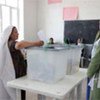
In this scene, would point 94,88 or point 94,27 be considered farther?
point 94,27

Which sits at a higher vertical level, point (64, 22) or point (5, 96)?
point (64, 22)

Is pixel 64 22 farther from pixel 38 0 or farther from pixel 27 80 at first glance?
pixel 27 80

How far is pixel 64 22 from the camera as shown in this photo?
5375 millimetres

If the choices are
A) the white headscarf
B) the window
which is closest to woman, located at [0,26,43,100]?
the white headscarf

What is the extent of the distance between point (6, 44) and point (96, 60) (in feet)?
3.12

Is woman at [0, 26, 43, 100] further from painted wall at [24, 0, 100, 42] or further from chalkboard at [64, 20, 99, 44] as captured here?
painted wall at [24, 0, 100, 42]

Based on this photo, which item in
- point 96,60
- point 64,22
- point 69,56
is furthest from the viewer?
point 64,22

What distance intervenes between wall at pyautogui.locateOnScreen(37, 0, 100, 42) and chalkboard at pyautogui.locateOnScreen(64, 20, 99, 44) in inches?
7.0

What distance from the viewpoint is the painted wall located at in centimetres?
513

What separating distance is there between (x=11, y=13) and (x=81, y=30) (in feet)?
7.22

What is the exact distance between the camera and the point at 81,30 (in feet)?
16.8

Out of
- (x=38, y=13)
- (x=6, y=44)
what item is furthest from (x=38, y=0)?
(x=6, y=44)

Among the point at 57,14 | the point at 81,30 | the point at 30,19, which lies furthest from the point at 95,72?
the point at 30,19

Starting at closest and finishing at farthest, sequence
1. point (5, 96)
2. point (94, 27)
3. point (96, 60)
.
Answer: point (96, 60)
point (5, 96)
point (94, 27)
